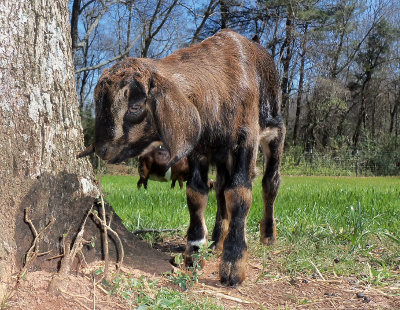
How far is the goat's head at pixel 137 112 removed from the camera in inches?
90.5

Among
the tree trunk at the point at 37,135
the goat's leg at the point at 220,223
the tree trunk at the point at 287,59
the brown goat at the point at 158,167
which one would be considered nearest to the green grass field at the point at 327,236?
the goat's leg at the point at 220,223

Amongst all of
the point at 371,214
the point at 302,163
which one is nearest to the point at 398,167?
the point at 302,163

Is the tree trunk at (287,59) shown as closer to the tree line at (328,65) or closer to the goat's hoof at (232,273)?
the tree line at (328,65)

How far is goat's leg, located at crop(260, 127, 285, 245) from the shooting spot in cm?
418

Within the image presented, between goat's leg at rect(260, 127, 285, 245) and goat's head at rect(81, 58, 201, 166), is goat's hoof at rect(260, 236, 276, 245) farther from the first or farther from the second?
goat's head at rect(81, 58, 201, 166)

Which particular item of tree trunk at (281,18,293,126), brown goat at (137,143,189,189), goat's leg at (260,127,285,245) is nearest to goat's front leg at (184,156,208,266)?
goat's leg at (260,127,285,245)

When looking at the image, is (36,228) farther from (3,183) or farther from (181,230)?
(181,230)

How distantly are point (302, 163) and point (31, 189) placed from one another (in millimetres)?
23902

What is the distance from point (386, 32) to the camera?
30828 millimetres

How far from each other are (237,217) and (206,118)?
0.77 meters

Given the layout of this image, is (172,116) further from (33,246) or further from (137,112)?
(33,246)

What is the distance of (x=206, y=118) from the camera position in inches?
108

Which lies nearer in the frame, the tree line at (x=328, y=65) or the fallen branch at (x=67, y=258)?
the fallen branch at (x=67, y=258)

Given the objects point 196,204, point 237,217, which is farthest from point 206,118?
point 196,204
